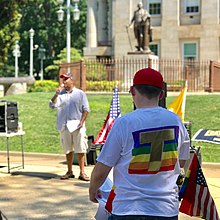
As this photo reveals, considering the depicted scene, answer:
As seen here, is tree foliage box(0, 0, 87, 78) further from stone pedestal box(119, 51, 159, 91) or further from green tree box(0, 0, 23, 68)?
stone pedestal box(119, 51, 159, 91)

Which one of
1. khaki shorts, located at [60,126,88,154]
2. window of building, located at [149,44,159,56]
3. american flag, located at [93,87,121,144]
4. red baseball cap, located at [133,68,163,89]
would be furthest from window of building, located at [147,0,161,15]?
red baseball cap, located at [133,68,163,89]

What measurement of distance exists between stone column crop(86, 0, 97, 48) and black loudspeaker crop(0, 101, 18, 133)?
102 feet

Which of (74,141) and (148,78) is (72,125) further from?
(148,78)

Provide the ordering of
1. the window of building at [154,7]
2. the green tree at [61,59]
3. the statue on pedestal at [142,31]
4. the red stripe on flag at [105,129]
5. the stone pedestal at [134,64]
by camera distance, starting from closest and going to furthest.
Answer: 1. the red stripe on flag at [105,129]
2. the stone pedestal at [134,64]
3. the statue on pedestal at [142,31]
4. the window of building at [154,7]
5. the green tree at [61,59]

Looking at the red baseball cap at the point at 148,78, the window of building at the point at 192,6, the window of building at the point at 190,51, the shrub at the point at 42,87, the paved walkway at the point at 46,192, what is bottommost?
the paved walkway at the point at 46,192

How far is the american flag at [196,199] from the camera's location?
377 centimetres

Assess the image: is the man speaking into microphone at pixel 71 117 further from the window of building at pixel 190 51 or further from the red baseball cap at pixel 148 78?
the window of building at pixel 190 51

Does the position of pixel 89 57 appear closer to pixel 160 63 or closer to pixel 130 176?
pixel 160 63

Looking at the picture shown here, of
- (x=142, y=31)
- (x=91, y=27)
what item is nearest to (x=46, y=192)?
(x=142, y=31)

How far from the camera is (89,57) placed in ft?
131

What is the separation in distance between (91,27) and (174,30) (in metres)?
7.72

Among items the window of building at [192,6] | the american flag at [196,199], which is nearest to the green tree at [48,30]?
the window of building at [192,6]

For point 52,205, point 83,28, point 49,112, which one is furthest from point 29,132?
point 83,28

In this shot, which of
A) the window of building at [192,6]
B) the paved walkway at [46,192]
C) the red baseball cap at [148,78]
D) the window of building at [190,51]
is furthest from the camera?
the window of building at [192,6]
